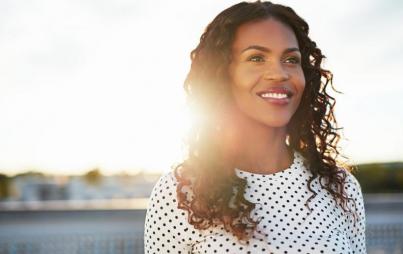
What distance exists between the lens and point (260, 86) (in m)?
1.49

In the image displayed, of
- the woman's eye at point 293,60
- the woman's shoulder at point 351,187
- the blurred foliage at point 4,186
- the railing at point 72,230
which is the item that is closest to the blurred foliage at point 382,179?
the railing at point 72,230

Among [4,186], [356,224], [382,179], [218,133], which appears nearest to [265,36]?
[218,133]

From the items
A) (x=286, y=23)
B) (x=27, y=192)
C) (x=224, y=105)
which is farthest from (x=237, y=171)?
(x=27, y=192)

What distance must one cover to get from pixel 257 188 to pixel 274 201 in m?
0.06

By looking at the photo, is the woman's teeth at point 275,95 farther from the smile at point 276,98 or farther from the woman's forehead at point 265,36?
the woman's forehead at point 265,36

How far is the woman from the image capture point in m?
1.51

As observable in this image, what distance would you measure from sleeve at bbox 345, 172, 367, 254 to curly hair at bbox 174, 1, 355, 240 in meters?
0.04

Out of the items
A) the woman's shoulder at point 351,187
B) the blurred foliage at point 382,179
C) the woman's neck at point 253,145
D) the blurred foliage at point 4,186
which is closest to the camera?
the woman's neck at point 253,145

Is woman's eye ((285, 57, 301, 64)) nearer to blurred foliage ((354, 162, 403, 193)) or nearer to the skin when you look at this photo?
the skin

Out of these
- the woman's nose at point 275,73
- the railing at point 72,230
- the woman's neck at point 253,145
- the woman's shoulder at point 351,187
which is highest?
the woman's nose at point 275,73

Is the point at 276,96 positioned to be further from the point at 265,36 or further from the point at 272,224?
the point at 272,224

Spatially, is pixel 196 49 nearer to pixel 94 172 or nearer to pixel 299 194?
pixel 299 194

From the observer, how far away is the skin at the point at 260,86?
4.92ft

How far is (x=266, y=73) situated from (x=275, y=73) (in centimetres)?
2
